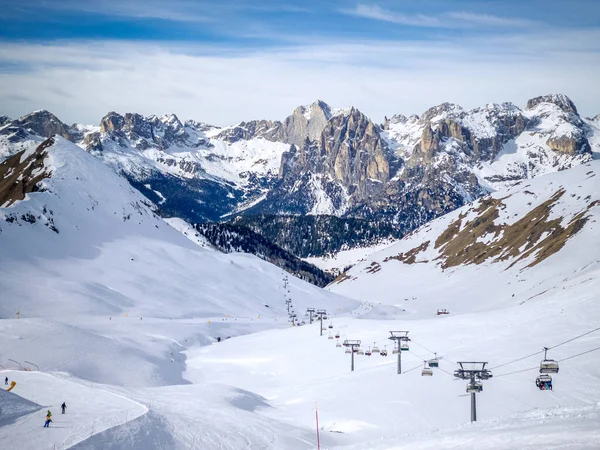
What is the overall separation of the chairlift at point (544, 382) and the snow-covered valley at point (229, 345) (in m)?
0.87

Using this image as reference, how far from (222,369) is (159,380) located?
14.5 metres

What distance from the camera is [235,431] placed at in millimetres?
55094

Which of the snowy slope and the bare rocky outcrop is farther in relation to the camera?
the bare rocky outcrop

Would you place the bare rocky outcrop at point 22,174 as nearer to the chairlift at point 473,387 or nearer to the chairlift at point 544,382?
the chairlift at point 473,387

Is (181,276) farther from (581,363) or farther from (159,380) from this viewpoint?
(581,363)

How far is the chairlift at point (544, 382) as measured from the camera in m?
59.9

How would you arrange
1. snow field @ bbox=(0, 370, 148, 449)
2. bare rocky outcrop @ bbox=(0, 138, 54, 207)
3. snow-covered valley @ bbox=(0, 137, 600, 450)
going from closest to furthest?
snow field @ bbox=(0, 370, 148, 449), snow-covered valley @ bbox=(0, 137, 600, 450), bare rocky outcrop @ bbox=(0, 138, 54, 207)

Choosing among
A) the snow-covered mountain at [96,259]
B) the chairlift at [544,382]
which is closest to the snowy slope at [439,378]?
the chairlift at [544,382]

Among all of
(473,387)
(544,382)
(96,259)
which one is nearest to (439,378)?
(544,382)

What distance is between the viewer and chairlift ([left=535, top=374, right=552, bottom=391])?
59.9 metres

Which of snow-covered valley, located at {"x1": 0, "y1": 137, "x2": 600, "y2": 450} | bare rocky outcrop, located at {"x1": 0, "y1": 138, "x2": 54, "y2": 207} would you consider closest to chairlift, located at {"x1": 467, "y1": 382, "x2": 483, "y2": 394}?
snow-covered valley, located at {"x1": 0, "y1": 137, "x2": 600, "y2": 450}

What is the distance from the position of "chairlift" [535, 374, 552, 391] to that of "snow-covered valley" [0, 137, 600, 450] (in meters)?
0.87

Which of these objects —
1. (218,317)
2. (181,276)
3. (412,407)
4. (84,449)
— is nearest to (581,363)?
(412,407)

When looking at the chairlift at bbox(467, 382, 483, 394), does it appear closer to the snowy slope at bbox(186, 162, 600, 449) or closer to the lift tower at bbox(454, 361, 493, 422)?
the lift tower at bbox(454, 361, 493, 422)
